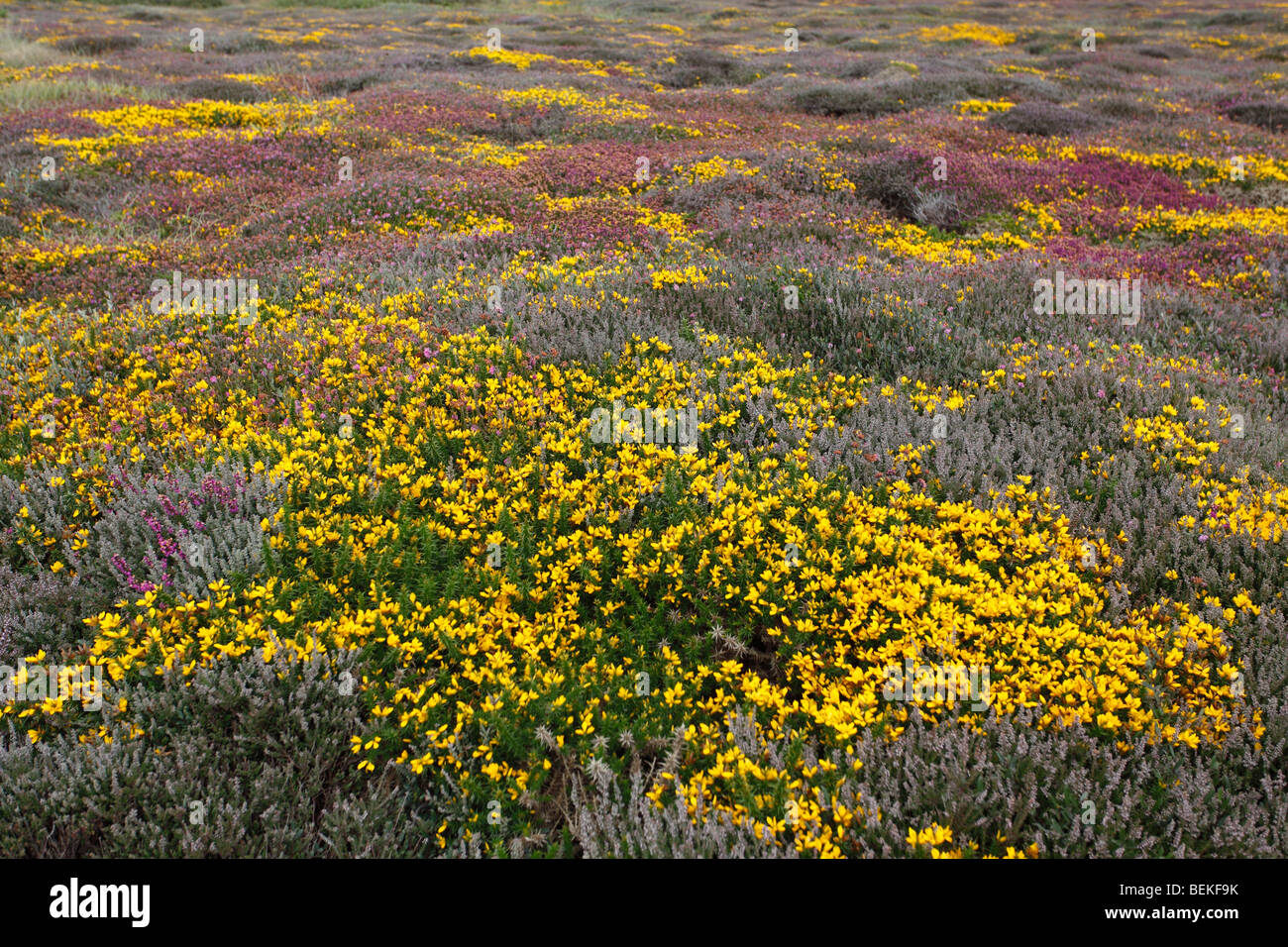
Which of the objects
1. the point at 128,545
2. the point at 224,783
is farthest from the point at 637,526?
the point at 128,545

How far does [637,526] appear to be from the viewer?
482 centimetres

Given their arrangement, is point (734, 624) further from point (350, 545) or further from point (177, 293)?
point (177, 293)

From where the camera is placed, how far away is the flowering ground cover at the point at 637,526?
10.5 ft

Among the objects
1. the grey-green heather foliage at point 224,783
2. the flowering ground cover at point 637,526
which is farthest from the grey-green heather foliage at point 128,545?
the grey-green heather foliage at point 224,783

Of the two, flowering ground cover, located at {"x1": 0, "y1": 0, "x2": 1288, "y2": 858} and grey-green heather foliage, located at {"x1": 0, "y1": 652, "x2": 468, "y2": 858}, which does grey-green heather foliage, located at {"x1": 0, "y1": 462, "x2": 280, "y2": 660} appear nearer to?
flowering ground cover, located at {"x1": 0, "y1": 0, "x2": 1288, "y2": 858}

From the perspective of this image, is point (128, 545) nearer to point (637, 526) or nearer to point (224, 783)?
point (224, 783)

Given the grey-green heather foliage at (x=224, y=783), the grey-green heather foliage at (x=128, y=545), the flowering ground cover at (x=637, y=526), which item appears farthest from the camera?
the grey-green heather foliage at (x=128, y=545)

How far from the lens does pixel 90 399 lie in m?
6.29

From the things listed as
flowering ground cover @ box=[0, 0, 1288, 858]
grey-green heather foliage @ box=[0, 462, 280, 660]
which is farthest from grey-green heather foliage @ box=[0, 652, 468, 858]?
grey-green heather foliage @ box=[0, 462, 280, 660]

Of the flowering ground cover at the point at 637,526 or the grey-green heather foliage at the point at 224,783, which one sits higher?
the flowering ground cover at the point at 637,526

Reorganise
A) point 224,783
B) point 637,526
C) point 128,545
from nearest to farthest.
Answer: point 224,783
point 128,545
point 637,526

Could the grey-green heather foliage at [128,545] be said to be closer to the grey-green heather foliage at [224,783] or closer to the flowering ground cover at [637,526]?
the flowering ground cover at [637,526]

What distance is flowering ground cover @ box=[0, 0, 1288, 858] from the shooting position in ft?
10.5
